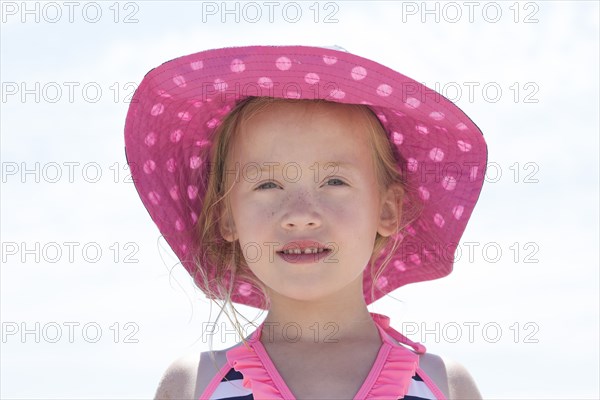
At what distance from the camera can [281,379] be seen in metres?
3.38

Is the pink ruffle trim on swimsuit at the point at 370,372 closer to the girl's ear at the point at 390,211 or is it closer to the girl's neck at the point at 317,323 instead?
the girl's neck at the point at 317,323

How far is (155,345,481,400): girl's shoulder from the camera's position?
3.50 meters

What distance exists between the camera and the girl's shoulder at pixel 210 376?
350 cm

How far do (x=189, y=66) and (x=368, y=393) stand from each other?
4.00ft

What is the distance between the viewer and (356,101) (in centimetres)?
335

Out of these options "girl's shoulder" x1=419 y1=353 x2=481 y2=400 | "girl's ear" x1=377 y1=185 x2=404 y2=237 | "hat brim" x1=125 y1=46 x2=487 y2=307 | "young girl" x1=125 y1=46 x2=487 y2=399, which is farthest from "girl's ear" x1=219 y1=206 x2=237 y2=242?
"girl's shoulder" x1=419 y1=353 x2=481 y2=400

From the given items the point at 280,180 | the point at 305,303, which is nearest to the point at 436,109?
the point at 280,180

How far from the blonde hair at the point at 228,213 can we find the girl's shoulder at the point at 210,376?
18cm

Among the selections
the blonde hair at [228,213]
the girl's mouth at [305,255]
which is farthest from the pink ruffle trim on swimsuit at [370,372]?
the girl's mouth at [305,255]

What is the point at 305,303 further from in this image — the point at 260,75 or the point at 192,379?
the point at 260,75

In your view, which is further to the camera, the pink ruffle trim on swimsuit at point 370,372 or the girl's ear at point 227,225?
the girl's ear at point 227,225

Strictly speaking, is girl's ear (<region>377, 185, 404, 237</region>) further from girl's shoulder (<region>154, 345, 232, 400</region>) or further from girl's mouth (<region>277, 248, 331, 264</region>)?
girl's shoulder (<region>154, 345, 232, 400</region>)

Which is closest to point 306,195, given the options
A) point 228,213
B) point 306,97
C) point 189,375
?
point 306,97

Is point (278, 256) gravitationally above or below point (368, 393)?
above
